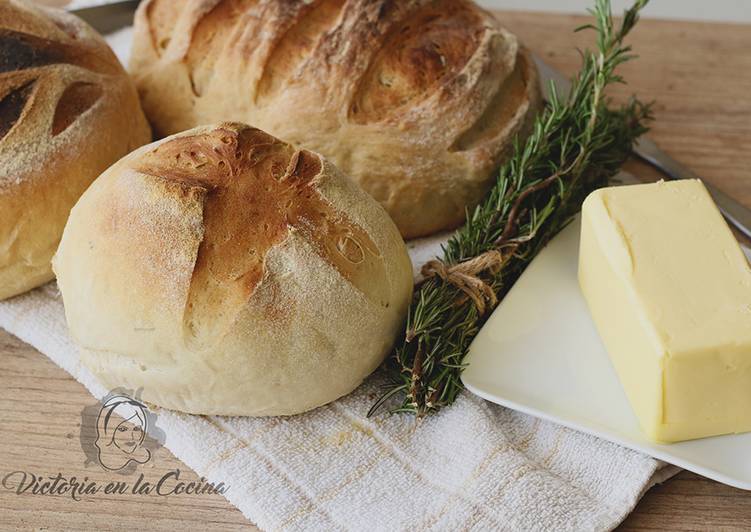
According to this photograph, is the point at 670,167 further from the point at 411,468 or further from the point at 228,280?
the point at 228,280

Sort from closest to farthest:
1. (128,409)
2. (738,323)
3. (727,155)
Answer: (738,323)
(128,409)
(727,155)

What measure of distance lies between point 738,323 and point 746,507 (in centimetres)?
27

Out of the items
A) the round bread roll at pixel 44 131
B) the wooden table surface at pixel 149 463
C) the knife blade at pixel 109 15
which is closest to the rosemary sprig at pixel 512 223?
the wooden table surface at pixel 149 463

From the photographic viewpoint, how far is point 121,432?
50.4 inches

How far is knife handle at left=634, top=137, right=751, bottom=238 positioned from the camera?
166 centimetres

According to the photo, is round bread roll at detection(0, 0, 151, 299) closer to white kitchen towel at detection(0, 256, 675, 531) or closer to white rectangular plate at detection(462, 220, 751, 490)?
white kitchen towel at detection(0, 256, 675, 531)

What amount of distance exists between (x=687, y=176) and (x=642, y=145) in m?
0.12

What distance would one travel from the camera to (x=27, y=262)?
1.44m

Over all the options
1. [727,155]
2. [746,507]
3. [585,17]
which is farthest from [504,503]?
[585,17]

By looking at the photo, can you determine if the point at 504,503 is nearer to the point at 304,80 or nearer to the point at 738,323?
the point at 738,323

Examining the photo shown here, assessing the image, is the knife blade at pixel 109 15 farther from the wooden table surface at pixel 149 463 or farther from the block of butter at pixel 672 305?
the block of butter at pixel 672 305

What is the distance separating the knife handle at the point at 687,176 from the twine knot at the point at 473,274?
0.58 meters

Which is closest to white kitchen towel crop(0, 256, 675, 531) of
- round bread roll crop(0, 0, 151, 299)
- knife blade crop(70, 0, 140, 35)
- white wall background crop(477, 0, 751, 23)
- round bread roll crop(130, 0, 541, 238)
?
round bread roll crop(0, 0, 151, 299)

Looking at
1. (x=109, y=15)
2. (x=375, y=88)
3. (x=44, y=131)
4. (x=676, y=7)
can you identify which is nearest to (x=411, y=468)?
(x=375, y=88)
